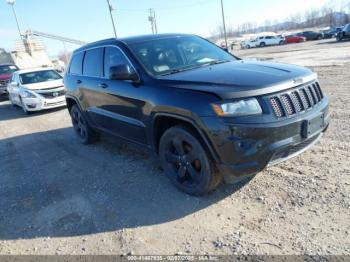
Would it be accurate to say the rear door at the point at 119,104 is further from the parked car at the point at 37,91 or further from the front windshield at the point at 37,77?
the front windshield at the point at 37,77

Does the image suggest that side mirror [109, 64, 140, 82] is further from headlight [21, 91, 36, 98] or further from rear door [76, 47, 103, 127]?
headlight [21, 91, 36, 98]

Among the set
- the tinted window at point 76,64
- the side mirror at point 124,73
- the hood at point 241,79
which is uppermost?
the tinted window at point 76,64

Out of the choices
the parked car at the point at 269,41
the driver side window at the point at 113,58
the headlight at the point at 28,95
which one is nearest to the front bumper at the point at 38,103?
the headlight at the point at 28,95

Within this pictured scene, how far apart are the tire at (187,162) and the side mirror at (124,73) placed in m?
0.84

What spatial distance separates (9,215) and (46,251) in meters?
1.13

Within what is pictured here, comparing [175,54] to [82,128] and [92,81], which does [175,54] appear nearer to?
[92,81]

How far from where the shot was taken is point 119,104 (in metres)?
4.39

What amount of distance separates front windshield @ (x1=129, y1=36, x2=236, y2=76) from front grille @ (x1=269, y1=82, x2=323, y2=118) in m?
1.36

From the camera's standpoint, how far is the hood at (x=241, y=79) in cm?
296

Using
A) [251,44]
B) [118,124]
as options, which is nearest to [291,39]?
[251,44]

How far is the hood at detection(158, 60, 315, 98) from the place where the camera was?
2963 mm

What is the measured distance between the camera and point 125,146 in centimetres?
577

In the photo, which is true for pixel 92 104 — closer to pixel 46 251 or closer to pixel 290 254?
pixel 46 251


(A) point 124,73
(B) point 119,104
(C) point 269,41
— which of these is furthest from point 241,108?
(C) point 269,41
